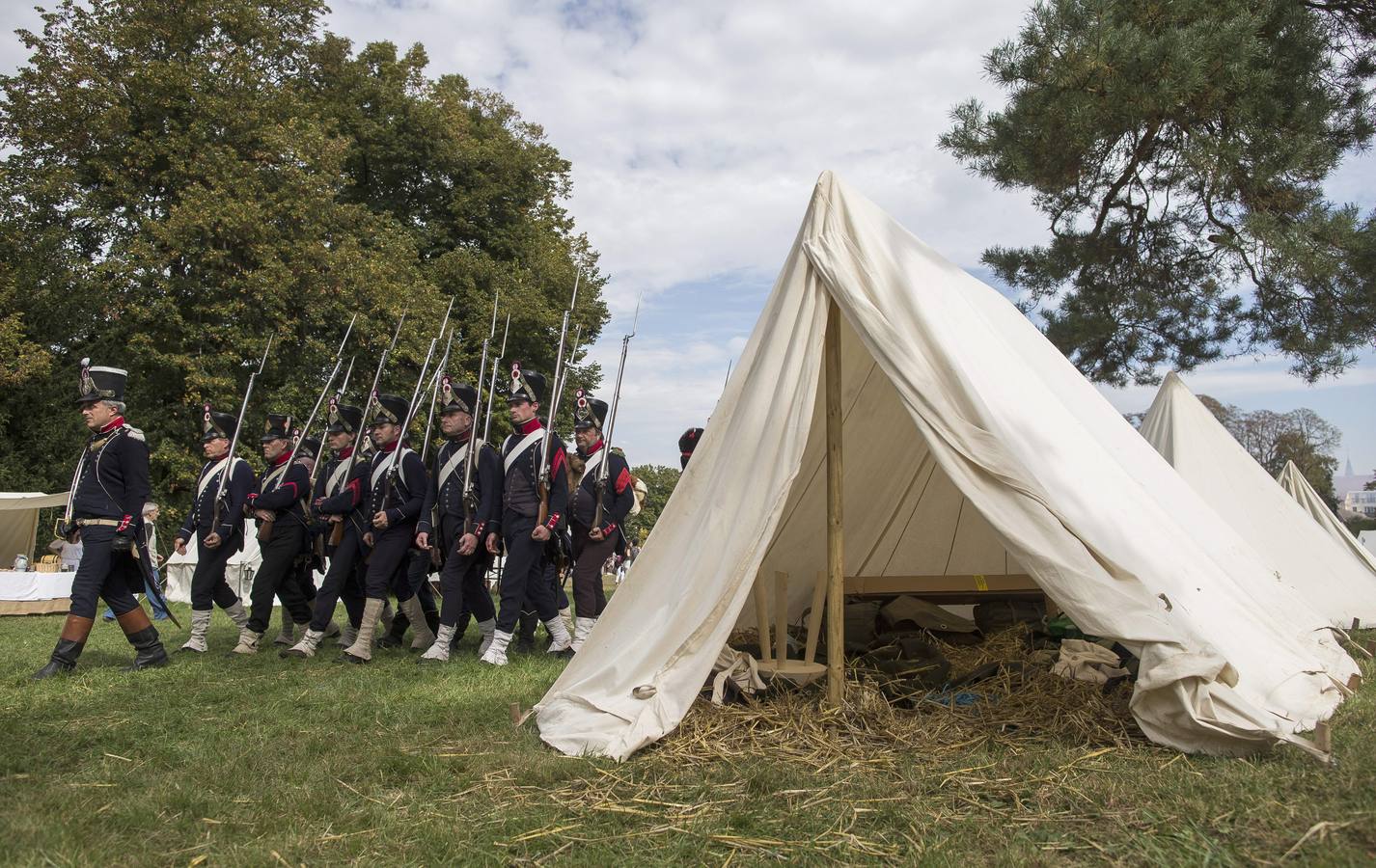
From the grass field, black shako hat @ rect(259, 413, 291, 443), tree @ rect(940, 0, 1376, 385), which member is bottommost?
the grass field

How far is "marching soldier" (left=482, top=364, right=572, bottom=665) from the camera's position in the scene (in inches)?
271

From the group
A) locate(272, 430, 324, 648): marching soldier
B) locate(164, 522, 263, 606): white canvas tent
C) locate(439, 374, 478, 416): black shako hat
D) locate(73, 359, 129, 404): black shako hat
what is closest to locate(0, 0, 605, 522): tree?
locate(164, 522, 263, 606): white canvas tent

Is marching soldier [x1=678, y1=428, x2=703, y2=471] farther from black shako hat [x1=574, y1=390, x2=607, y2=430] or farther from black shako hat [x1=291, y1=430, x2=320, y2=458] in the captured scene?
black shako hat [x1=291, y1=430, x2=320, y2=458]

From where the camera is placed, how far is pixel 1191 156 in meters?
9.49

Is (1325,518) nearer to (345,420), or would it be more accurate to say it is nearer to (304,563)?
(345,420)

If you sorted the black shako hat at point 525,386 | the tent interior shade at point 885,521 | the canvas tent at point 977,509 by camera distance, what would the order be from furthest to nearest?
the black shako hat at point 525,386, the tent interior shade at point 885,521, the canvas tent at point 977,509

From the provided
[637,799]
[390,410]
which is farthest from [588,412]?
[637,799]

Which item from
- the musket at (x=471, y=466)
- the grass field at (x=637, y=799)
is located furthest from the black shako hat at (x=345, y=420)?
the grass field at (x=637, y=799)

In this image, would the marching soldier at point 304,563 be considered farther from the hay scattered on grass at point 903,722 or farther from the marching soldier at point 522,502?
the hay scattered on grass at point 903,722

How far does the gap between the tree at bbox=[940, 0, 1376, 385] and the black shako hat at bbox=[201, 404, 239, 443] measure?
24.4ft

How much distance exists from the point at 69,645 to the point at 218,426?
2395 mm

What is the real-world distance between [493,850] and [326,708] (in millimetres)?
2463

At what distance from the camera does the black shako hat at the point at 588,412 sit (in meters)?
7.89

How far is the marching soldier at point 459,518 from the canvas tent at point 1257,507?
6015 millimetres
